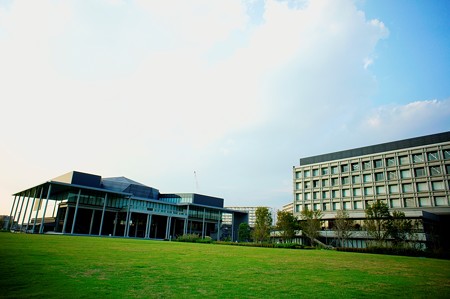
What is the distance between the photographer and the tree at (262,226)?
57.7 meters

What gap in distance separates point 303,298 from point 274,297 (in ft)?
2.49

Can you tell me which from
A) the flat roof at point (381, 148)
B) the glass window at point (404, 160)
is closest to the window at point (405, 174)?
the glass window at point (404, 160)

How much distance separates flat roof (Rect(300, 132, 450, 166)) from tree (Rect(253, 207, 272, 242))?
33792 mm

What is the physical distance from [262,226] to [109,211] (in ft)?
133

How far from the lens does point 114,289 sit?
23.5 feet

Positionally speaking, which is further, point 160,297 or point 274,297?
point 274,297

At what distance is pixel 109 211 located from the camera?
72.6 metres

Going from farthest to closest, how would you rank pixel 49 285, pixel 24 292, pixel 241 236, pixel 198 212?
1. pixel 198 212
2. pixel 241 236
3. pixel 49 285
4. pixel 24 292

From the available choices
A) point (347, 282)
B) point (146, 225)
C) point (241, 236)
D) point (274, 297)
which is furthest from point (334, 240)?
point (274, 297)

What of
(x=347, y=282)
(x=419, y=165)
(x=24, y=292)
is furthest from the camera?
(x=419, y=165)

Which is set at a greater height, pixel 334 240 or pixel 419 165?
pixel 419 165

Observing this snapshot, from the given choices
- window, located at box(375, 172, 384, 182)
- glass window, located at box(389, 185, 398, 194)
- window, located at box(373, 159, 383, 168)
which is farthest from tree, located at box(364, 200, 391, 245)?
window, located at box(373, 159, 383, 168)

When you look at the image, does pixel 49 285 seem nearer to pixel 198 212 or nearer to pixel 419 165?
pixel 419 165

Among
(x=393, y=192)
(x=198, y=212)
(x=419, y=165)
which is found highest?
(x=419, y=165)
